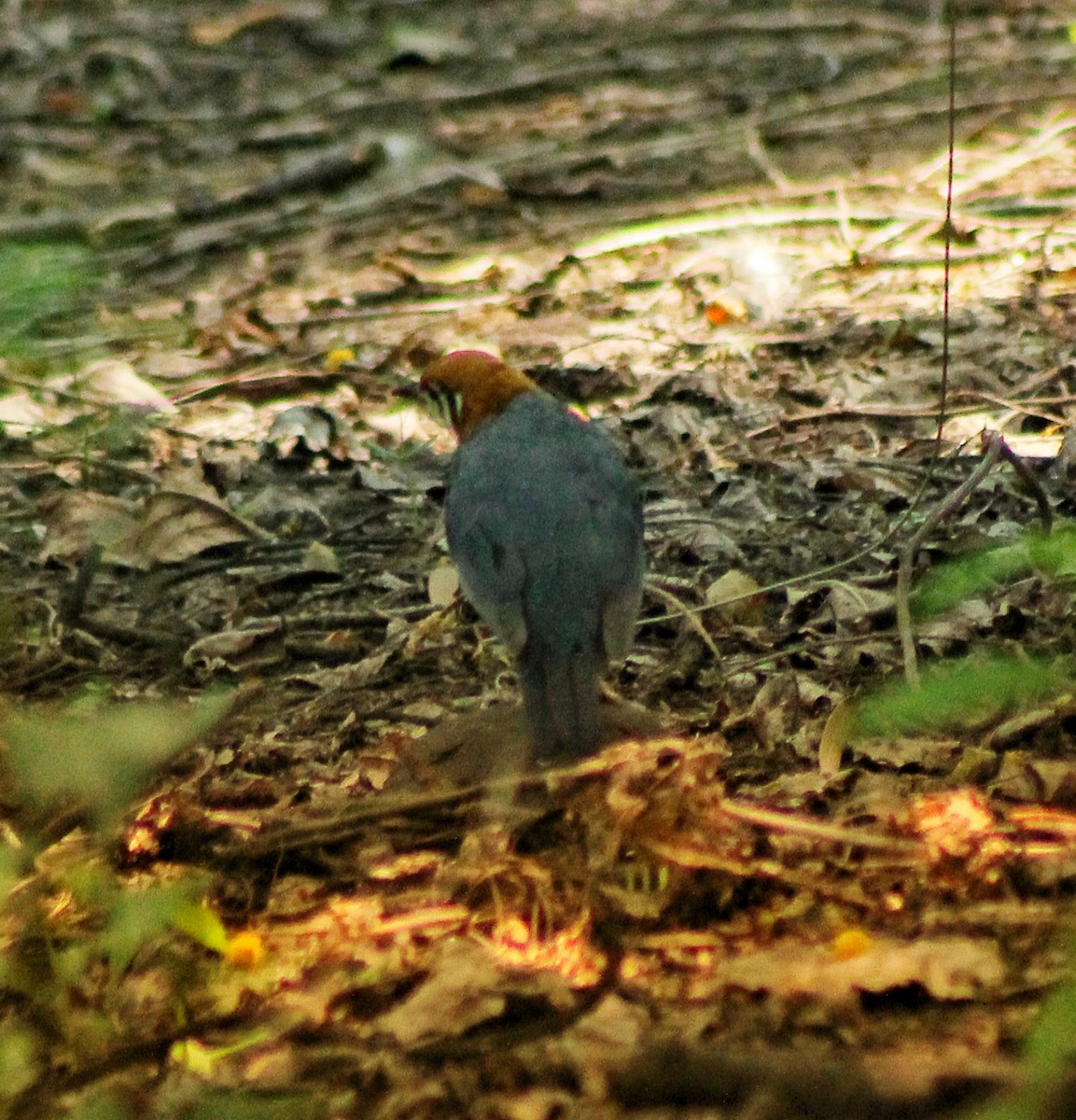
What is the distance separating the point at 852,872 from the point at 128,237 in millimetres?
7396

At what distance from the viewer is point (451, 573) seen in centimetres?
593

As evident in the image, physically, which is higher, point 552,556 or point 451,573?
point 552,556

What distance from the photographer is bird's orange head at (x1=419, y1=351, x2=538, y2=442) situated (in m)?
5.53

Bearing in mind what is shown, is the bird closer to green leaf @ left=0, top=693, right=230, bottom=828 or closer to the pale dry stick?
the pale dry stick

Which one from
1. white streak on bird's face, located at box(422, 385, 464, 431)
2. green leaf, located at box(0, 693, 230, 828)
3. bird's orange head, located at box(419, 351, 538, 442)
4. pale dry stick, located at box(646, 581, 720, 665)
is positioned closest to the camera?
green leaf, located at box(0, 693, 230, 828)

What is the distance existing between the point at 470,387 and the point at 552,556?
4.56 ft

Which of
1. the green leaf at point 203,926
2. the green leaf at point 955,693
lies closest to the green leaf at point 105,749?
the green leaf at point 203,926

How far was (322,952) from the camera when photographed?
3324 mm

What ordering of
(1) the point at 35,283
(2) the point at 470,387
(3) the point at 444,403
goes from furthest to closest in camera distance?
1. (3) the point at 444,403
2. (2) the point at 470,387
3. (1) the point at 35,283

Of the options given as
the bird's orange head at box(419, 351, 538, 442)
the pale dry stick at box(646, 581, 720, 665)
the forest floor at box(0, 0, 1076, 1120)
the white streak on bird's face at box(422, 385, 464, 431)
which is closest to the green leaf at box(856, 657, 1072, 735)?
the forest floor at box(0, 0, 1076, 1120)

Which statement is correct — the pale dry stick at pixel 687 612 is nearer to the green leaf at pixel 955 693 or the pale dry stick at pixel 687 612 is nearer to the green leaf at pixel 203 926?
the green leaf at pixel 203 926

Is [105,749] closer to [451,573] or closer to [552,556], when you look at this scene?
[552,556]

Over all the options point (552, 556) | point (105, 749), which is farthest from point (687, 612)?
point (105, 749)

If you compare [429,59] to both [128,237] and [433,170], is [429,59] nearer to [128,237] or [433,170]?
[433,170]
